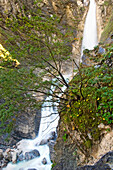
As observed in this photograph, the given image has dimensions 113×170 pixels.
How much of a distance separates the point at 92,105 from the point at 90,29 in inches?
575

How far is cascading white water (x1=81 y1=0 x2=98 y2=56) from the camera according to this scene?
44.8 feet

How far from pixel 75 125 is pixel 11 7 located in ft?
41.5

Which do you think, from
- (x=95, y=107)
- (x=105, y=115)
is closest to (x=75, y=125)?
(x=95, y=107)

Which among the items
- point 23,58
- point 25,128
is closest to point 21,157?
point 25,128

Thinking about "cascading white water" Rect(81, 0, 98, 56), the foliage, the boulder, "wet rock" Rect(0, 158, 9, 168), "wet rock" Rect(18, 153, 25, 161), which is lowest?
"wet rock" Rect(0, 158, 9, 168)

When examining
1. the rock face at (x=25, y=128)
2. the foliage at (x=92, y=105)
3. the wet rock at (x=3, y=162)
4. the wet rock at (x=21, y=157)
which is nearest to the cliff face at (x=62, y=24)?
the rock face at (x=25, y=128)

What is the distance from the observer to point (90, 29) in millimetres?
15195

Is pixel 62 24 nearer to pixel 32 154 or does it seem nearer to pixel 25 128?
pixel 32 154

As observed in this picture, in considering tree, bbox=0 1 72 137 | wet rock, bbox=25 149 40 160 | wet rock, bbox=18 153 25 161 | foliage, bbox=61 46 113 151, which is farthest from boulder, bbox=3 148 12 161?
foliage, bbox=61 46 113 151

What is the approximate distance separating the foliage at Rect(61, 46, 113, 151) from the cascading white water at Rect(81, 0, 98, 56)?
1124cm

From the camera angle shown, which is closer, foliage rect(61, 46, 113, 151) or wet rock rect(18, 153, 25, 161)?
foliage rect(61, 46, 113, 151)

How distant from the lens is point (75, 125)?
3230 millimetres

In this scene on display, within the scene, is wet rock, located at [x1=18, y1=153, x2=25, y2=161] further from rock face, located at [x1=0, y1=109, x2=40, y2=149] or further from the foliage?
the foliage

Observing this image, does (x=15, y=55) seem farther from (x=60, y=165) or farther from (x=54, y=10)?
(x=54, y=10)
